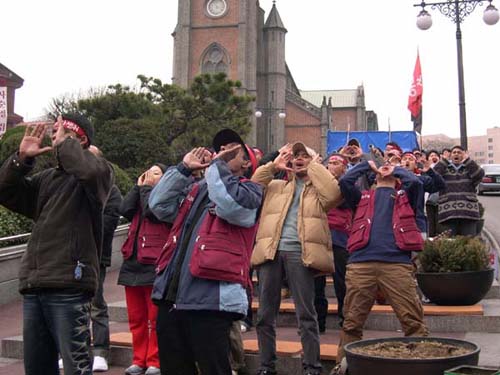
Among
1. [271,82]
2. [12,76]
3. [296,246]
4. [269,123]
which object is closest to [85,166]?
[296,246]

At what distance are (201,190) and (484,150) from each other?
161 m

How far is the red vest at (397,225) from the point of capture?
5.55 meters

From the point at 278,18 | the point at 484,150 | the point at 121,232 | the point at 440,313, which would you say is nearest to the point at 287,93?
the point at 278,18

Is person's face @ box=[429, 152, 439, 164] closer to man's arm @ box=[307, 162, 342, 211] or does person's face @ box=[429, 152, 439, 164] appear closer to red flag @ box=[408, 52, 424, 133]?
man's arm @ box=[307, 162, 342, 211]

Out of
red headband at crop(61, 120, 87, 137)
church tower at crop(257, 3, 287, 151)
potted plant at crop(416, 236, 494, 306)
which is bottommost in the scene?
potted plant at crop(416, 236, 494, 306)

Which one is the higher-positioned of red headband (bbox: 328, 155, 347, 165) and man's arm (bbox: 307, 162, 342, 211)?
red headband (bbox: 328, 155, 347, 165)

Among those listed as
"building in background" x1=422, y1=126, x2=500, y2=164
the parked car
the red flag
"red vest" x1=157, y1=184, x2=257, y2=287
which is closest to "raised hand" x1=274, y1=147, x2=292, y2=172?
"red vest" x1=157, y1=184, x2=257, y2=287

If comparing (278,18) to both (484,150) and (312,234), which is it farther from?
(484,150)

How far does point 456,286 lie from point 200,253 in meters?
3.92

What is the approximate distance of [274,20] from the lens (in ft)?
239

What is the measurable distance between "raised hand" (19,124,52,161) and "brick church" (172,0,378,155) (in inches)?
2335

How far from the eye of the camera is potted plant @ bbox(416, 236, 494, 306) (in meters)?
7.01

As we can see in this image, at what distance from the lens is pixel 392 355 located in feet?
14.6

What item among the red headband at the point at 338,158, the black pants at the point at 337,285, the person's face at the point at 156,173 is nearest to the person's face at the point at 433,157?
the black pants at the point at 337,285
